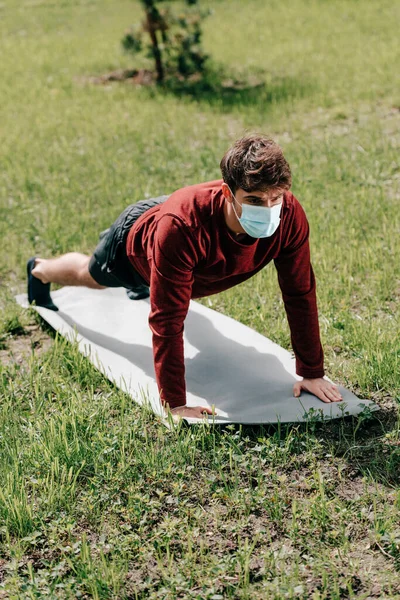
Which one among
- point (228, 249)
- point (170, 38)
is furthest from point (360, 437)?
point (170, 38)

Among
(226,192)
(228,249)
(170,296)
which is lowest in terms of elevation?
(170,296)

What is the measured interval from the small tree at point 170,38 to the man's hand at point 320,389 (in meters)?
7.08

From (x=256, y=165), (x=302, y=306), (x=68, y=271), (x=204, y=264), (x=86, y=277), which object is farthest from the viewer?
(x=68, y=271)

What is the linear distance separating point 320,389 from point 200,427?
63cm

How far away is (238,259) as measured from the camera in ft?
11.6

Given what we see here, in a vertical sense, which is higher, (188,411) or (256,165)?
(256,165)

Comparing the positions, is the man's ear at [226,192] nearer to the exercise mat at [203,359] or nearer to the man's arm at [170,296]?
the man's arm at [170,296]

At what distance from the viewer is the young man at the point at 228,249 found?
3.17 metres

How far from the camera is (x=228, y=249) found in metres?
3.49

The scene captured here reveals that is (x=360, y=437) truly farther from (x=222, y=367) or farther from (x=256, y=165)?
(x=256, y=165)

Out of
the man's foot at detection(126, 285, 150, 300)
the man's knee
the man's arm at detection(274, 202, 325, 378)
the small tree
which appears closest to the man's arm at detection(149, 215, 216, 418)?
the man's arm at detection(274, 202, 325, 378)

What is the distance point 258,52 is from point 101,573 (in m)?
9.63

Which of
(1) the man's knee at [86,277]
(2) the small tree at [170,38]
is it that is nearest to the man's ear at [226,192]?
(1) the man's knee at [86,277]

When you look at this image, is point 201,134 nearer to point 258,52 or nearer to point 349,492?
point 258,52
